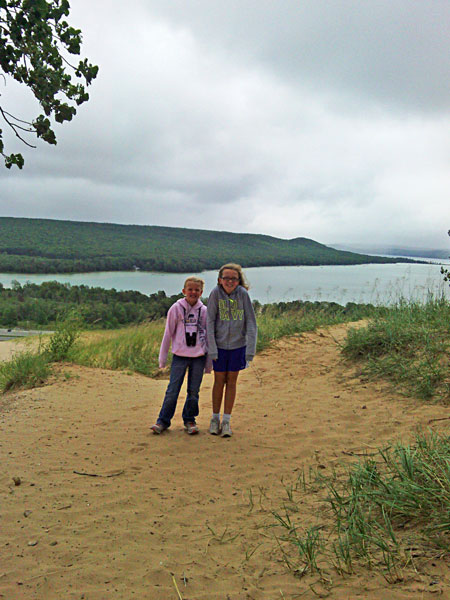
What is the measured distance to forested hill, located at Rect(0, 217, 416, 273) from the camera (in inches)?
1249

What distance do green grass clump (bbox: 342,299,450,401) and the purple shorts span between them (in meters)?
2.37

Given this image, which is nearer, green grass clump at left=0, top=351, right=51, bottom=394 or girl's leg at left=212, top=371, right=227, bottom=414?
girl's leg at left=212, top=371, right=227, bottom=414

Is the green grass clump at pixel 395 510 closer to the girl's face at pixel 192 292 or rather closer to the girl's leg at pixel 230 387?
the girl's leg at pixel 230 387

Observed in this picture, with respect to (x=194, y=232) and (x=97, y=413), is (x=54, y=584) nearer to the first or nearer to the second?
Result: (x=97, y=413)

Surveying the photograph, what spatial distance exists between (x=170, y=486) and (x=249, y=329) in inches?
73.8

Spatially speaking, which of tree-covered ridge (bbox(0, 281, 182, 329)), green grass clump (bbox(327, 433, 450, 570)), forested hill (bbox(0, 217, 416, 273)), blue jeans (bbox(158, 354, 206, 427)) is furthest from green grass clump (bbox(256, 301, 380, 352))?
forested hill (bbox(0, 217, 416, 273))

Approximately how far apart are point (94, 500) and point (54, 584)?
110cm

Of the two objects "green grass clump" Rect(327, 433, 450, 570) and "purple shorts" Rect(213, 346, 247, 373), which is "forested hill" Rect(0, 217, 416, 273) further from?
"green grass clump" Rect(327, 433, 450, 570)

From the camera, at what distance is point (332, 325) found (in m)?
11.8

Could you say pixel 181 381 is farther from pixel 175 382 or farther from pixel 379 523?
pixel 379 523

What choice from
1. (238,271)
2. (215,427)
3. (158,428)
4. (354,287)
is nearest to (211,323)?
(238,271)

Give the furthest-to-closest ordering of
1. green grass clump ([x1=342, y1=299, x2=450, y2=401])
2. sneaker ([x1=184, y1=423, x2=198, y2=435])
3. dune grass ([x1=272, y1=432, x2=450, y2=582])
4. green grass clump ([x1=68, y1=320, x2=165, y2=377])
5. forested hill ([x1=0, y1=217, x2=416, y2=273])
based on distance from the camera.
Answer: forested hill ([x1=0, y1=217, x2=416, y2=273]) → green grass clump ([x1=68, y1=320, x2=165, y2=377]) → green grass clump ([x1=342, y1=299, x2=450, y2=401]) → sneaker ([x1=184, y1=423, x2=198, y2=435]) → dune grass ([x1=272, y1=432, x2=450, y2=582])

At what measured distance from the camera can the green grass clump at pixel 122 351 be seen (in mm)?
9625

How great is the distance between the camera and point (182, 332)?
17.5ft
